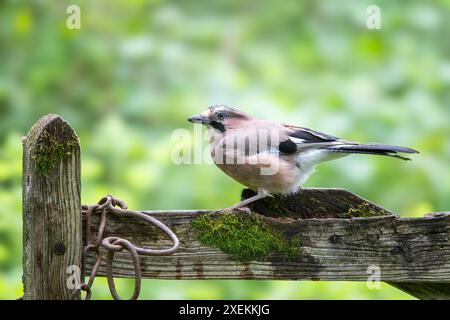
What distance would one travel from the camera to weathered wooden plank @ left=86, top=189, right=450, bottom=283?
2.87 metres

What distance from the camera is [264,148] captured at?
15.0 ft

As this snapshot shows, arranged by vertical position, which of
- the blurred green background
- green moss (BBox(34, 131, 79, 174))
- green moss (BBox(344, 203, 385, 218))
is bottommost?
green moss (BBox(344, 203, 385, 218))

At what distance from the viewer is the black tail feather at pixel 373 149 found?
3.95 metres

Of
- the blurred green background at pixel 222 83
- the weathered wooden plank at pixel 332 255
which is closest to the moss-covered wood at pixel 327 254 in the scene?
the weathered wooden plank at pixel 332 255

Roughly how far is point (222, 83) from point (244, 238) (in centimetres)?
363

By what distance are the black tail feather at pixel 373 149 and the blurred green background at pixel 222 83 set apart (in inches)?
51.5

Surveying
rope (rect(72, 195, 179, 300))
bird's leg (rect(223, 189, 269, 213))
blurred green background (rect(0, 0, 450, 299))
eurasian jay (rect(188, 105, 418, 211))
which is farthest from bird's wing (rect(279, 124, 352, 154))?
rope (rect(72, 195, 179, 300))

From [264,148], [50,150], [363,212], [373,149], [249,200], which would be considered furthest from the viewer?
[264,148]

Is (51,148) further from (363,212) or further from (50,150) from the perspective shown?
(363,212)

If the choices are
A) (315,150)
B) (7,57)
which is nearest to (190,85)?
(7,57)

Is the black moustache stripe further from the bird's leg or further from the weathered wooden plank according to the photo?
the weathered wooden plank

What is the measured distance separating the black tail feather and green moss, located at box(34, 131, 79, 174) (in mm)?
1871

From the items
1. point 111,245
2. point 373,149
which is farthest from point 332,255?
point 373,149

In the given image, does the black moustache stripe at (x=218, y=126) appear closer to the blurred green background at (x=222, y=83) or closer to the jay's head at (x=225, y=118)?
the jay's head at (x=225, y=118)
